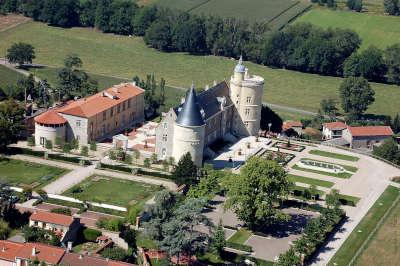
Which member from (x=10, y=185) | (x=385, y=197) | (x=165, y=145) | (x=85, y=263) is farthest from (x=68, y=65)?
(x=85, y=263)

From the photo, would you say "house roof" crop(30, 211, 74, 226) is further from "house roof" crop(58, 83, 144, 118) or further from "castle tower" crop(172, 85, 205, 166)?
"house roof" crop(58, 83, 144, 118)

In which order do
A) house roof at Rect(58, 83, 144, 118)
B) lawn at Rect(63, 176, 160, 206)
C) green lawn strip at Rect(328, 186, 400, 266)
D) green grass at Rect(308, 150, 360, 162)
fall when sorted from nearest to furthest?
1. green lawn strip at Rect(328, 186, 400, 266)
2. lawn at Rect(63, 176, 160, 206)
3. house roof at Rect(58, 83, 144, 118)
4. green grass at Rect(308, 150, 360, 162)

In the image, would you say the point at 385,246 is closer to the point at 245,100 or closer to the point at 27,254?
the point at 27,254

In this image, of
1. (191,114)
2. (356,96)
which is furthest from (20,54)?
(356,96)

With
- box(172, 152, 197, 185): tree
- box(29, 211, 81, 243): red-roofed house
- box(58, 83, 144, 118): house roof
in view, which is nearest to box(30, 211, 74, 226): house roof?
box(29, 211, 81, 243): red-roofed house

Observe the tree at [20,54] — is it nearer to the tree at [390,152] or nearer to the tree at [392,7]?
the tree at [390,152]

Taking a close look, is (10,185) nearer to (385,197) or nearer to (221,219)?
(221,219)
